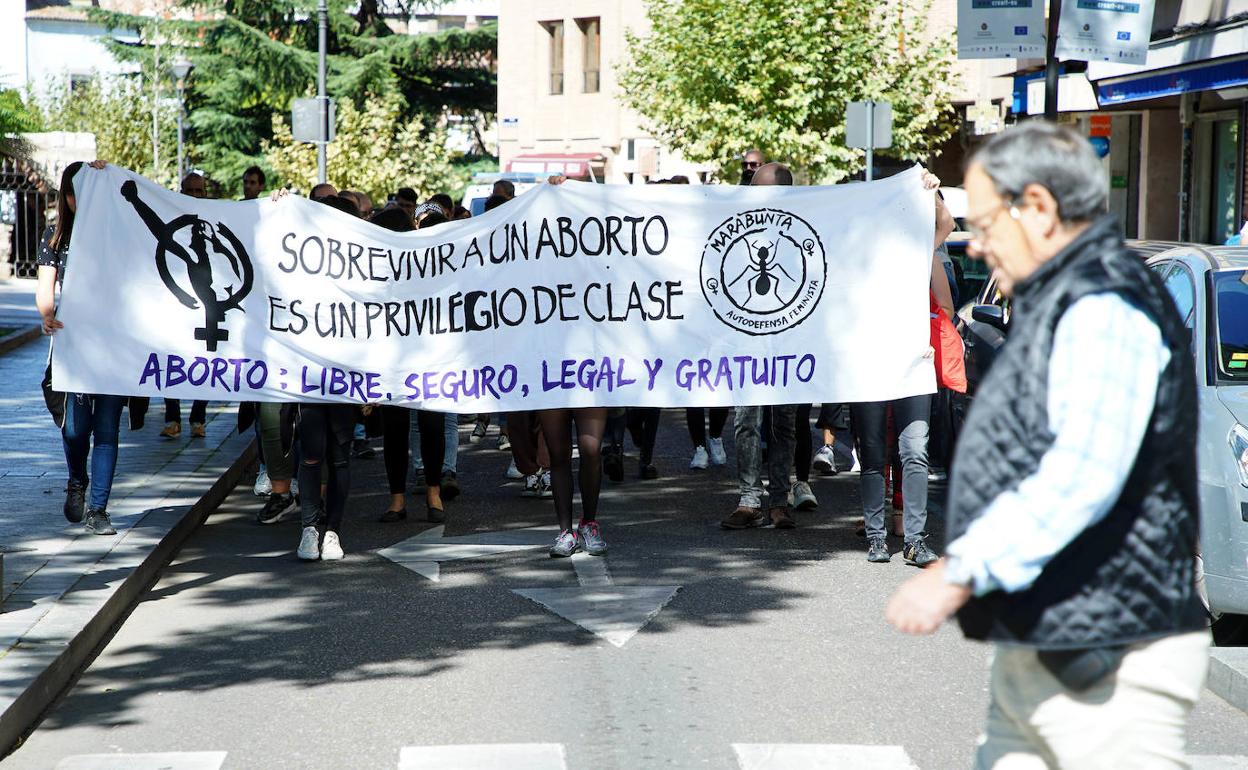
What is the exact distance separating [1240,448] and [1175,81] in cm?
1306

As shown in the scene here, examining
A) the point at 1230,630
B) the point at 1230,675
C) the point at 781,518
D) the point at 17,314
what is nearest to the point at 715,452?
the point at 781,518

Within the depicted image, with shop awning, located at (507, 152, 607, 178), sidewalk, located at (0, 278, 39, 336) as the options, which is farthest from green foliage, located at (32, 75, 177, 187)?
shop awning, located at (507, 152, 607, 178)

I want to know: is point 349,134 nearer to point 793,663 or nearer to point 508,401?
point 508,401

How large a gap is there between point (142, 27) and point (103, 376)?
136ft

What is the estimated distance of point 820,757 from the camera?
200 inches

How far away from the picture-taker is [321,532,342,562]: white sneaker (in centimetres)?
833

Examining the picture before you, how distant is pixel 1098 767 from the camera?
9.50 ft

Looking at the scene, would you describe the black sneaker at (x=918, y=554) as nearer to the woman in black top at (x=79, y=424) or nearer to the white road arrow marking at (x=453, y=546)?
the white road arrow marking at (x=453, y=546)

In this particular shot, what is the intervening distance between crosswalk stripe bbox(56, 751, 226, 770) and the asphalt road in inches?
0.5

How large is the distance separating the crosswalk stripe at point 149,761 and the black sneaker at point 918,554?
408 centimetres

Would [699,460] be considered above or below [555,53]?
below

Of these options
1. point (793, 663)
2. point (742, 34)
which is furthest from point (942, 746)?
point (742, 34)

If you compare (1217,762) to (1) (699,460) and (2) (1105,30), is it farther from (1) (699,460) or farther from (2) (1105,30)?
(2) (1105,30)

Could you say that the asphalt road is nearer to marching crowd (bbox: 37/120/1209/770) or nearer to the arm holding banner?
the arm holding banner
